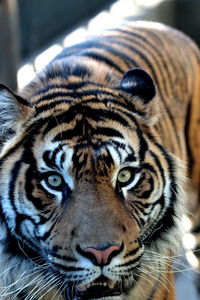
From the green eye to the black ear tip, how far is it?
459 mm

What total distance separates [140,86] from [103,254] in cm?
68

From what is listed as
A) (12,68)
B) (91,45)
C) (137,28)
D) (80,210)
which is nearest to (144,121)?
(80,210)

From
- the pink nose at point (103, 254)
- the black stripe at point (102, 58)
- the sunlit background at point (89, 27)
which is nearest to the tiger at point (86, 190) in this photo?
the pink nose at point (103, 254)

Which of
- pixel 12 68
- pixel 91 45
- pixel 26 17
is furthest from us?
pixel 26 17

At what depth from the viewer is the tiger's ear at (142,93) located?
256 centimetres

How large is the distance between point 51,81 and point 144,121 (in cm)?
37

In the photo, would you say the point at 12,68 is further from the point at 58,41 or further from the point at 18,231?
→ the point at 18,231

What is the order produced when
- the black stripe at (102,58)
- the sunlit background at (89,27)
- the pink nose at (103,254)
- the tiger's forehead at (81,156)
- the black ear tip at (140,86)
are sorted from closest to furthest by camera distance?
the pink nose at (103,254) < the tiger's forehead at (81,156) < the black ear tip at (140,86) < the black stripe at (102,58) < the sunlit background at (89,27)

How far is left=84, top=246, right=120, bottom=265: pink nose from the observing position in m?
2.13

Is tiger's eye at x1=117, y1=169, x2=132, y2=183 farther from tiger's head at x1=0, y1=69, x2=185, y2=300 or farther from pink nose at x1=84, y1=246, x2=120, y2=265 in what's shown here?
pink nose at x1=84, y1=246, x2=120, y2=265

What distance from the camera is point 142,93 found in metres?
2.57

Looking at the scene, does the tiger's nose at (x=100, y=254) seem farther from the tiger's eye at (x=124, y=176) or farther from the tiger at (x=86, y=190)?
the tiger's eye at (x=124, y=176)

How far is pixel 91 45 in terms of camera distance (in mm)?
3236

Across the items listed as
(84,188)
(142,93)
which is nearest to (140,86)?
(142,93)
